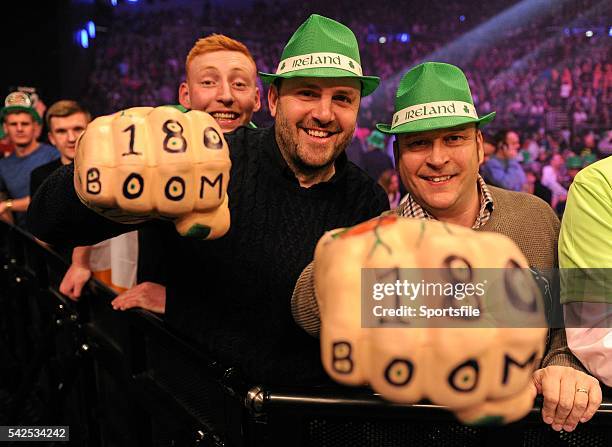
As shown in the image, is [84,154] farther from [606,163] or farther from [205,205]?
[606,163]

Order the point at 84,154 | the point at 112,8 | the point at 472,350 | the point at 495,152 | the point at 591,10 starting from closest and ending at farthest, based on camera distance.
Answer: the point at 472,350 → the point at 84,154 → the point at 495,152 → the point at 591,10 → the point at 112,8

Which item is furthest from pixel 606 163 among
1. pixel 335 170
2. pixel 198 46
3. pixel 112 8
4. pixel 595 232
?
pixel 112 8

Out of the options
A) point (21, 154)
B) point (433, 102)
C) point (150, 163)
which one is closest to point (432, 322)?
point (150, 163)

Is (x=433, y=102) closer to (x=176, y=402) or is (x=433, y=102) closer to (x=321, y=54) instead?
(x=321, y=54)

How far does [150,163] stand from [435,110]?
67 centimetres

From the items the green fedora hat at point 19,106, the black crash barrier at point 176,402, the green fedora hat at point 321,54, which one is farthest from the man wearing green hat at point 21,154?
the green fedora hat at point 321,54

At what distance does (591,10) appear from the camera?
6781mm

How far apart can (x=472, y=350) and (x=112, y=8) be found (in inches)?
342

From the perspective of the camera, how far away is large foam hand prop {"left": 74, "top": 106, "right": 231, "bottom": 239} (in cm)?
71

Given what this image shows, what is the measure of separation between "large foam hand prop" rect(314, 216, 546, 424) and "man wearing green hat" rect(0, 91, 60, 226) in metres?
2.95

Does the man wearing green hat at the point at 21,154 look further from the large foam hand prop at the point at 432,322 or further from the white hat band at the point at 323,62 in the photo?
the large foam hand prop at the point at 432,322

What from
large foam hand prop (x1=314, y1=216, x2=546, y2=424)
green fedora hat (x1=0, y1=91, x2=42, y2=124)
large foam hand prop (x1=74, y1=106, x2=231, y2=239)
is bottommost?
large foam hand prop (x1=314, y1=216, x2=546, y2=424)

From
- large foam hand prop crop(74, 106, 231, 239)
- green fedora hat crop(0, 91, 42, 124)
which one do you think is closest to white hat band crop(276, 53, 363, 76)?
large foam hand prop crop(74, 106, 231, 239)

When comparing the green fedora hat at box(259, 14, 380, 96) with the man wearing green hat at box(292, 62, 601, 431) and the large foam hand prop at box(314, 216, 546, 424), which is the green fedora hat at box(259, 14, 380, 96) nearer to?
the man wearing green hat at box(292, 62, 601, 431)
